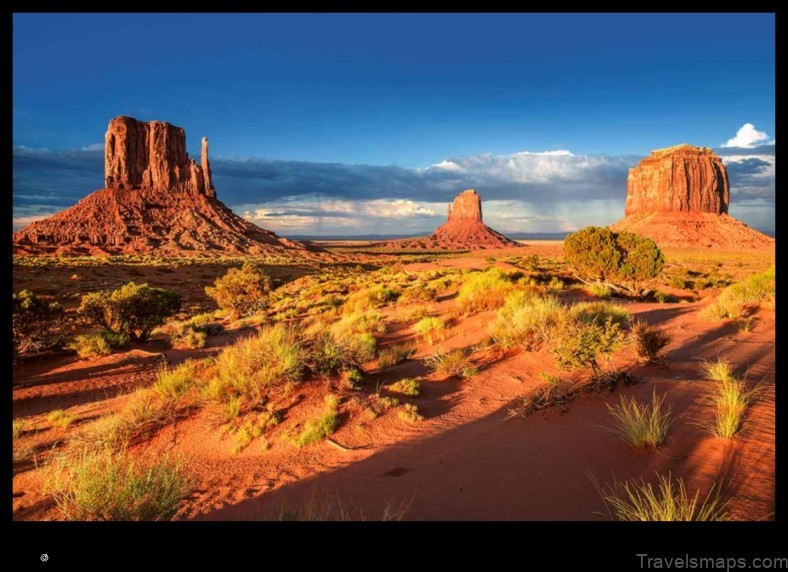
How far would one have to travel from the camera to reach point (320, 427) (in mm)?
5945

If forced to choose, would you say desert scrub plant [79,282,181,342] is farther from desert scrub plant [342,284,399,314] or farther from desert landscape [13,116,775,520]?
desert scrub plant [342,284,399,314]

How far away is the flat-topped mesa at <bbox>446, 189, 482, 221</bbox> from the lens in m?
155

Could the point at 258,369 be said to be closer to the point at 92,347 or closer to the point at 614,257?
the point at 92,347

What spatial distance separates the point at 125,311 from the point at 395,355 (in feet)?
36.5

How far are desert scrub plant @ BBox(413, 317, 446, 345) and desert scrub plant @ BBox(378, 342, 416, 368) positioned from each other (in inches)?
49.6

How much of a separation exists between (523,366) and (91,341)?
478 inches

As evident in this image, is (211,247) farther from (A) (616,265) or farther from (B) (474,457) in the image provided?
(B) (474,457)

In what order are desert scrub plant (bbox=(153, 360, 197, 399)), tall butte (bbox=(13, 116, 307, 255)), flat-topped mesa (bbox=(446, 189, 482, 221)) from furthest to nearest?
flat-topped mesa (bbox=(446, 189, 482, 221)) → tall butte (bbox=(13, 116, 307, 255)) → desert scrub plant (bbox=(153, 360, 197, 399))

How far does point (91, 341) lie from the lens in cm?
1210

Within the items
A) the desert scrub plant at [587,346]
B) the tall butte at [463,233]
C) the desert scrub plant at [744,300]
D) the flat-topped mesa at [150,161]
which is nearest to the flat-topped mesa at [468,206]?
the tall butte at [463,233]

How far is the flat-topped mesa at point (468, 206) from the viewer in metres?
155

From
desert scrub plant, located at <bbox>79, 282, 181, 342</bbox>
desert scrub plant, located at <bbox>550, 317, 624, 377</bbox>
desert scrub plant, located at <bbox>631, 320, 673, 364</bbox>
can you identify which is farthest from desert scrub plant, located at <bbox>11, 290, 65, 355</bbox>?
desert scrub plant, located at <bbox>631, 320, 673, 364</bbox>

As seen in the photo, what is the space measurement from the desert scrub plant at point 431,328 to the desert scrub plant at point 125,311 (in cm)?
1024
